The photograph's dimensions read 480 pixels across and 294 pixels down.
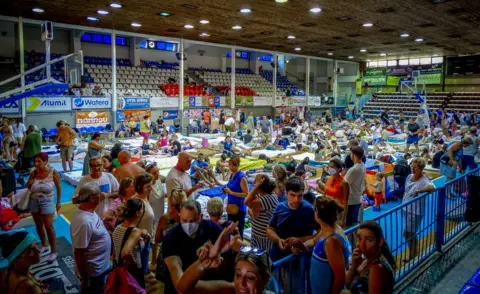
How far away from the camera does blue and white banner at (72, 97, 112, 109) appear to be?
19.9 m

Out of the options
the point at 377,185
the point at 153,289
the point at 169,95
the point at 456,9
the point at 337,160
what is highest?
the point at 456,9

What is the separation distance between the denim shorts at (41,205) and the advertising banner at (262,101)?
81.5 ft

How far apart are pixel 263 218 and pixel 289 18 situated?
1383 cm

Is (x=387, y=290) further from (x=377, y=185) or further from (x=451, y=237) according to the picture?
(x=377, y=185)

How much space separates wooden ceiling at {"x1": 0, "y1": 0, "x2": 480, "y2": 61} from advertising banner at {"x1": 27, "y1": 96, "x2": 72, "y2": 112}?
3830 millimetres

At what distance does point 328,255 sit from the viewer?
9.48ft

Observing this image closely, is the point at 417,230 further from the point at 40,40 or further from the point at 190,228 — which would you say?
the point at 40,40

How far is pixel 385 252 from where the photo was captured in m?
2.74

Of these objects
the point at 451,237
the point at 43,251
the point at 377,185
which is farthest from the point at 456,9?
the point at 43,251

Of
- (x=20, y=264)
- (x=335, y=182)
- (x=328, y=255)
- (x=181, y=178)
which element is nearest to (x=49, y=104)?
(x=181, y=178)

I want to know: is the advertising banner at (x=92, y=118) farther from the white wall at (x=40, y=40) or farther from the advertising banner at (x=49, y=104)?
the white wall at (x=40, y=40)

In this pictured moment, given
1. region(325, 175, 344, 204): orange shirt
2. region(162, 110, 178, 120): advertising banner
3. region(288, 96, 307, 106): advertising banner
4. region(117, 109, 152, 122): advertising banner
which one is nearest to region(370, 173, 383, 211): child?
region(325, 175, 344, 204): orange shirt

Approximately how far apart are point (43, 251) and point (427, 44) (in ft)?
86.6

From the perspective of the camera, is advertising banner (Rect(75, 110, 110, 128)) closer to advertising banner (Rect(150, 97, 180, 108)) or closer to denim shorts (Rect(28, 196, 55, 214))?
advertising banner (Rect(150, 97, 180, 108))
